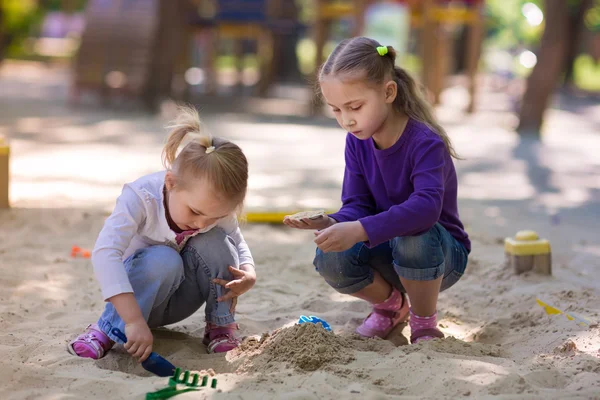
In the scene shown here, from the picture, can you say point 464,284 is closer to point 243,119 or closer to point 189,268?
point 189,268

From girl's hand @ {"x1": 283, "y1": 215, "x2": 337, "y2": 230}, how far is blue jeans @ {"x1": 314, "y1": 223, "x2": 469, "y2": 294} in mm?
141

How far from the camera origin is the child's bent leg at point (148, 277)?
2.26 metres

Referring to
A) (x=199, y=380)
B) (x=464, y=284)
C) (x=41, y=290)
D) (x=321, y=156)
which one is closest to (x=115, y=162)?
(x=321, y=156)

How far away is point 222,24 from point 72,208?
645 centimetres

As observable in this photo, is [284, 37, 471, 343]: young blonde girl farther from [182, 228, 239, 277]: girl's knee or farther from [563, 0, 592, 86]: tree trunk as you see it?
[563, 0, 592, 86]: tree trunk

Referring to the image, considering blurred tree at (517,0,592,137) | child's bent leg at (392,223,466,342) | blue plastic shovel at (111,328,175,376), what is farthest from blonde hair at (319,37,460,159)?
blurred tree at (517,0,592,137)

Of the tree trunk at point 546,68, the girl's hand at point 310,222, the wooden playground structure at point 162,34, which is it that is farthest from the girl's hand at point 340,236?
the wooden playground structure at point 162,34

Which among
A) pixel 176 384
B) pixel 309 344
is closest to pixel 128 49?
pixel 309 344

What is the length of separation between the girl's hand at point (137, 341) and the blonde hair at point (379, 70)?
0.93 metres

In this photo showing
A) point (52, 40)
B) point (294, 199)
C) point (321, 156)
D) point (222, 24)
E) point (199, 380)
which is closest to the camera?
point (199, 380)

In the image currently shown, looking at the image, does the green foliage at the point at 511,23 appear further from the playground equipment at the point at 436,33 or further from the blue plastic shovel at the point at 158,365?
the blue plastic shovel at the point at 158,365

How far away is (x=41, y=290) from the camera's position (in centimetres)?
288

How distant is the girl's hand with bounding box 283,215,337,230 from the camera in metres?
2.28

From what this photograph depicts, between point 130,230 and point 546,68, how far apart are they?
6.22 m
